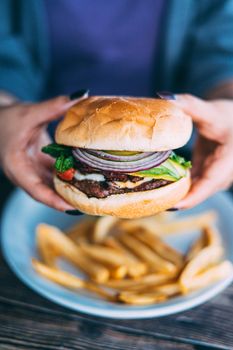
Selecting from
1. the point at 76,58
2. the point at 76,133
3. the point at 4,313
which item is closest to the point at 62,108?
the point at 76,133

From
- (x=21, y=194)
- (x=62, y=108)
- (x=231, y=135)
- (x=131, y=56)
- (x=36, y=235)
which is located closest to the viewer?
(x=62, y=108)

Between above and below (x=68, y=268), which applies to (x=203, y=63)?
above

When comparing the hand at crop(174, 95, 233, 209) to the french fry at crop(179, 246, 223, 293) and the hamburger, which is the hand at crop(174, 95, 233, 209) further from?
the french fry at crop(179, 246, 223, 293)

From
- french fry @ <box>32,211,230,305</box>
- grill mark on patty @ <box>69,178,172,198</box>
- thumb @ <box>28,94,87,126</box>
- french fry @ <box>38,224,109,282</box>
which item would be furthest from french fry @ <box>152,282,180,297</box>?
thumb @ <box>28,94,87,126</box>

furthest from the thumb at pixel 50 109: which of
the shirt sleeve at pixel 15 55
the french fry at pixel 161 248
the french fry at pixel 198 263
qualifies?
the shirt sleeve at pixel 15 55

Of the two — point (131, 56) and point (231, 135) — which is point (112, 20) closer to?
point (131, 56)

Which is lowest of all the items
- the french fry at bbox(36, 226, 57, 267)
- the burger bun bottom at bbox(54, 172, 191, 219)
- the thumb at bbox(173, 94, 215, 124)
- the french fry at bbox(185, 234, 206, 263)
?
the french fry at bbox(185, 234, 206, 263)

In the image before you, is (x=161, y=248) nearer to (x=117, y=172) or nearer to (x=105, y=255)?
(x=105, y=255)
